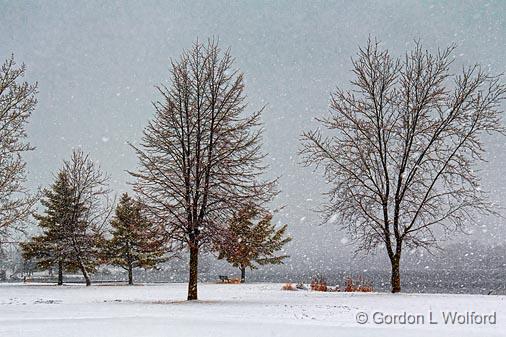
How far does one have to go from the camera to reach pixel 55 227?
117 feet

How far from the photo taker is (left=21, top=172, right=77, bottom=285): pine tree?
116 feet

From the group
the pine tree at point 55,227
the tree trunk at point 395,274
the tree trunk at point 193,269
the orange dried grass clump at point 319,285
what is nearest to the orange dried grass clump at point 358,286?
the orange dried grass clump at point 319,285

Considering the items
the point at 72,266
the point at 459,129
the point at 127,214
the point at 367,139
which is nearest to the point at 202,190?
the point at 367,139

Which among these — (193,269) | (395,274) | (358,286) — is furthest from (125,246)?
(395,274)

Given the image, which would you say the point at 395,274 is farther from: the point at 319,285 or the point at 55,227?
the point at 55,227

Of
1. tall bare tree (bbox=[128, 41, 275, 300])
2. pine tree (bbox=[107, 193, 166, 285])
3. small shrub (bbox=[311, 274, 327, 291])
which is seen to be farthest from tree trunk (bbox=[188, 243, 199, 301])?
pine tree (bbox=[107, 193, 166, 285])

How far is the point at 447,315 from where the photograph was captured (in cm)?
1138

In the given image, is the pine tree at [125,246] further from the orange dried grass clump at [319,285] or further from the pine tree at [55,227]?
the orange dried grass clump at [319,285]

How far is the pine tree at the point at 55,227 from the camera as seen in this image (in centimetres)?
3531

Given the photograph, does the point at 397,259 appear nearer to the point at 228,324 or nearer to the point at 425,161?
the point at 425,161

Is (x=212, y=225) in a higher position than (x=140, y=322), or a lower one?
higher

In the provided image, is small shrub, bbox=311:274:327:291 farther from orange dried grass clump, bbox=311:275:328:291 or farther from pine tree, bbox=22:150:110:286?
pine tree, bbox=22:150:110:286

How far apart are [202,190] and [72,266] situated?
24.3 metres

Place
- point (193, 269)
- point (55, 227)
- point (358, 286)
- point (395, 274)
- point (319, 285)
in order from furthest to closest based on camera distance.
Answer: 1. point (55, 227)
2. point (319, 285)
3. point (358, 286)
4. point (395, 274)
5. point (193, 269)
